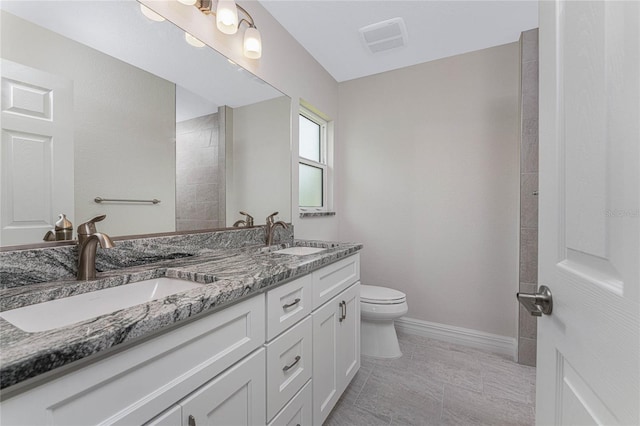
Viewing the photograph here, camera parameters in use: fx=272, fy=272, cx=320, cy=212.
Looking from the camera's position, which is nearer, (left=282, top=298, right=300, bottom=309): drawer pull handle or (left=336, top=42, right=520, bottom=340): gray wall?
(left=282, top=298, right=300, bottom=309): drawer pull handle

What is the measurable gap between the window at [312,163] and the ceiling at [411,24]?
558 mm

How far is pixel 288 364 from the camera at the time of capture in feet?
3.48

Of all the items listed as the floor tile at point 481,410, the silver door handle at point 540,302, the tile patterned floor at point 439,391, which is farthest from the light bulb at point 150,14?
the floor tile at point 481,410

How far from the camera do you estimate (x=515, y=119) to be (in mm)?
2078

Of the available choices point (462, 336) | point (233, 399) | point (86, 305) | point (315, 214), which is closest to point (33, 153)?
point (86, 305)

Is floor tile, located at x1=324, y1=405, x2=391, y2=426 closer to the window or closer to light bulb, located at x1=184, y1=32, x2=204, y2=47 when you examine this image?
the window

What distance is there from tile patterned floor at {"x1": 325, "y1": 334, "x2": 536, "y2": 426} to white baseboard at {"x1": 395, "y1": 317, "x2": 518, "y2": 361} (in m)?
0.08

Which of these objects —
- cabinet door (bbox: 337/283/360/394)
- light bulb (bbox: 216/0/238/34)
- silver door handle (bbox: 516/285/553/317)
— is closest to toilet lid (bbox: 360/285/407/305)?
cabinet door (bbox: 337/283/360/394)

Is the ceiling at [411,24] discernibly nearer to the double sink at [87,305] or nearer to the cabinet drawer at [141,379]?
the double sink at [87,305]

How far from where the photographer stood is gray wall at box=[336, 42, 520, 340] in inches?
84.0

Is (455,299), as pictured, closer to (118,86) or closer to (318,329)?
(318,329)

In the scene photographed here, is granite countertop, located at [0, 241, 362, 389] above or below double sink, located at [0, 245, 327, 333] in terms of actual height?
above

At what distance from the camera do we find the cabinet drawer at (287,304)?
3.17 feet

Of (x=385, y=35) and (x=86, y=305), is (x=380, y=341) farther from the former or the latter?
(x=385, y=35)
